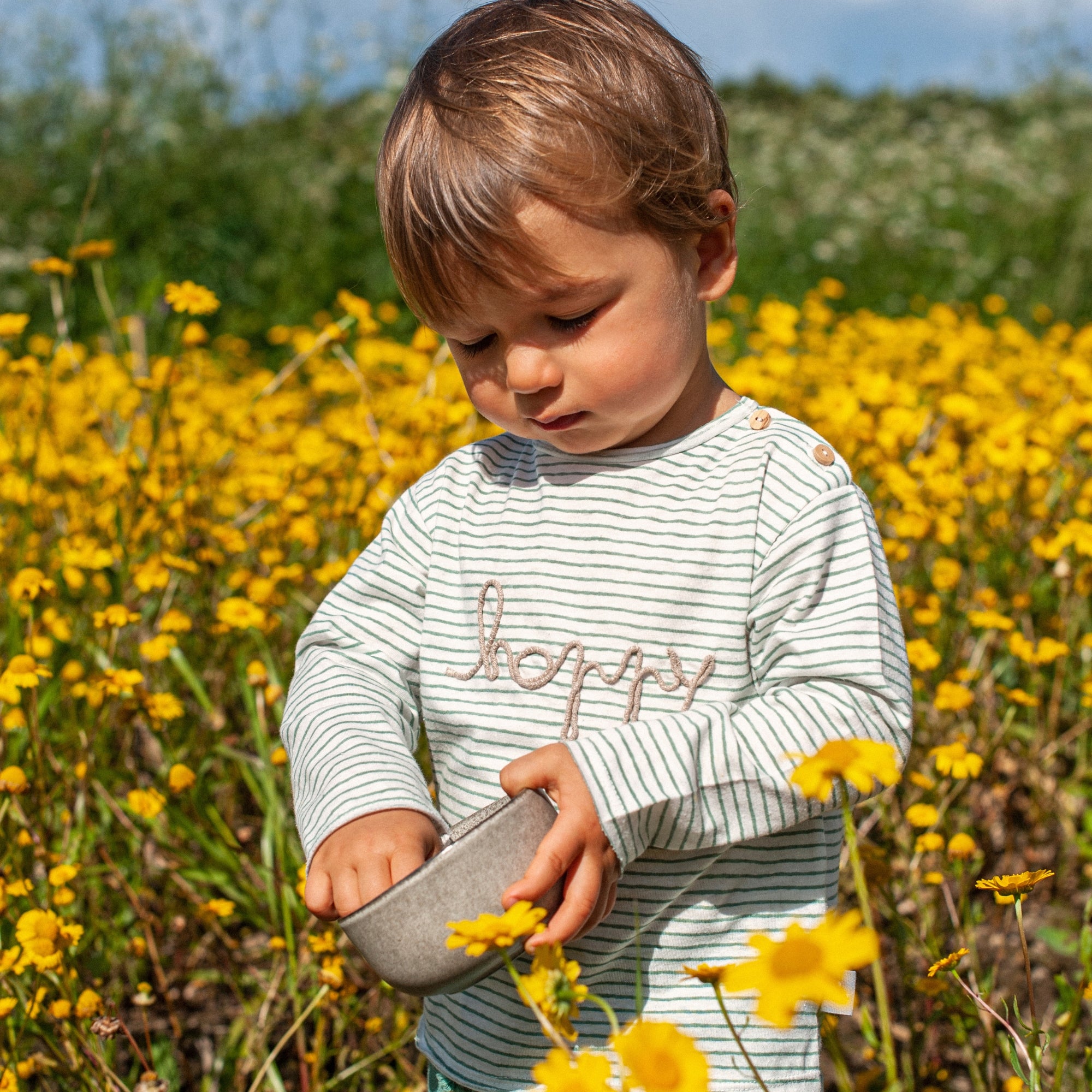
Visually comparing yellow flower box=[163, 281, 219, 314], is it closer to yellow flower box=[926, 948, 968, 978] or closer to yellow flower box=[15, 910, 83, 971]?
yellow flower box=[15, 910, 83, 971]

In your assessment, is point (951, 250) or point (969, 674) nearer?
point (969, 674)

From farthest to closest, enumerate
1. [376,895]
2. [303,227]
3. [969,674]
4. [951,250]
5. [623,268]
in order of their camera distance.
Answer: [951,250], [303,227], [969,674], [623,268], [376,895]

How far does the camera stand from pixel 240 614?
1754mm

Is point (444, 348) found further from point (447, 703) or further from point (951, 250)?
point (951, 250)

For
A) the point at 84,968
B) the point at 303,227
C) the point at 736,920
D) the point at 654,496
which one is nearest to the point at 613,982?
the point at 736,920

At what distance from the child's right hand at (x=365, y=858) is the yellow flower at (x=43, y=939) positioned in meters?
0.33

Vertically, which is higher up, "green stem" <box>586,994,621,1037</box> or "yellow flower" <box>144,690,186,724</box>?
"green stem" <box>586,994,621,1037</box>

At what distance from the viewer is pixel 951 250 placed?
25.1 feet

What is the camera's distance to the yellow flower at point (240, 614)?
172 cm

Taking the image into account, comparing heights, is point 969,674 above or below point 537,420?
below

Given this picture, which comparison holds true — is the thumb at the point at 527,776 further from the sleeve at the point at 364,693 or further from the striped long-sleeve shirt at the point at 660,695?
the sleeve at the point at 364,693

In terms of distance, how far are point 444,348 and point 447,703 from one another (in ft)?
3.71

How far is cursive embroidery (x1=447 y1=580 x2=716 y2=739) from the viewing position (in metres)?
1.06

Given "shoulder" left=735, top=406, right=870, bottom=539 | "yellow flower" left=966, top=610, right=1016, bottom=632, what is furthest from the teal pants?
"yellow flower" left=966, top=610, right=1016, bottom=632
